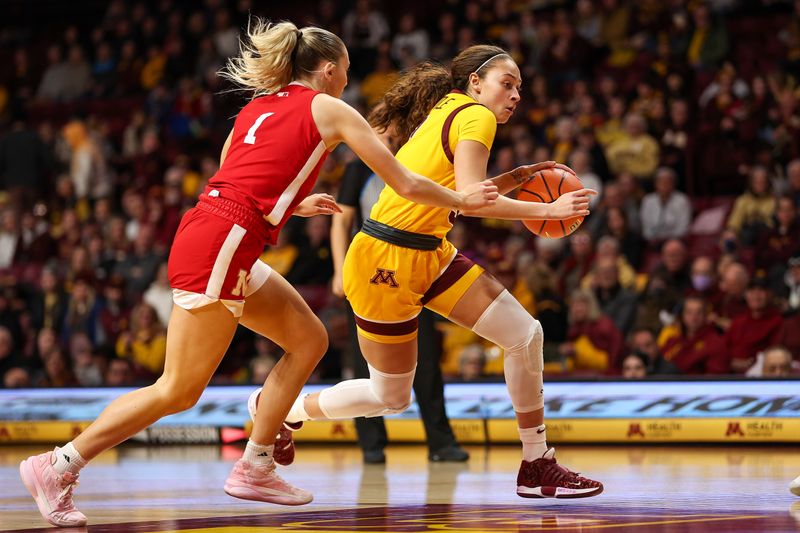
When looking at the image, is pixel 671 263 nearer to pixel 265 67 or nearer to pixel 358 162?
pixel 358 162

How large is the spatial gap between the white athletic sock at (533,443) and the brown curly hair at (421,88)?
5.30 ft

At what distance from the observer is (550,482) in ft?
18.9

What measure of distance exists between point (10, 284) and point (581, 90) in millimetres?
7185

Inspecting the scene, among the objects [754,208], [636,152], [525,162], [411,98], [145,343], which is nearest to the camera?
[411,98]

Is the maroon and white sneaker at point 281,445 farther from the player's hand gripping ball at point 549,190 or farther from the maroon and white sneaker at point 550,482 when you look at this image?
the player's hand gripping ball at point 549,190

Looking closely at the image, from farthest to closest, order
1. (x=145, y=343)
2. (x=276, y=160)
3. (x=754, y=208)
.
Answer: (x=145, y=343) → (x=754, y=208) → (x=276, y=160)

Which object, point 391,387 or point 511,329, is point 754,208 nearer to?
point 511,329

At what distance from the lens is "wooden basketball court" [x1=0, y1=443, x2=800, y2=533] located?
484 cm

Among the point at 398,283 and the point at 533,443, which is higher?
the point at 398,283

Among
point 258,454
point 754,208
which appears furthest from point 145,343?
point 258,454

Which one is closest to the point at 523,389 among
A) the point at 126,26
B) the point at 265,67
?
the point at 265,67

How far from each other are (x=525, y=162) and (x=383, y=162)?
8.81m

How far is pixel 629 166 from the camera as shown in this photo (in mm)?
13570

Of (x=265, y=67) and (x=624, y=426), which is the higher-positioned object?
(x=265, y=67)
